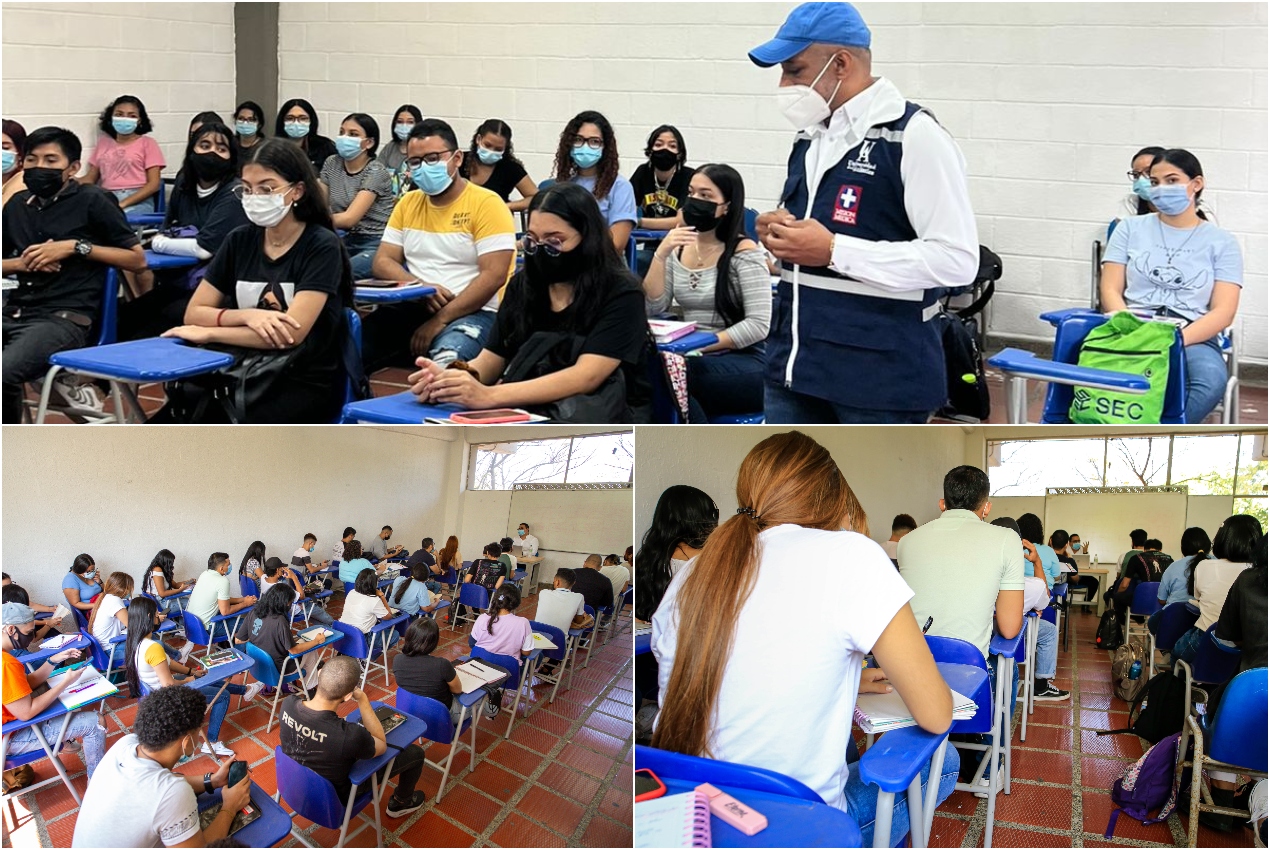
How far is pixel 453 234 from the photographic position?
3770mm

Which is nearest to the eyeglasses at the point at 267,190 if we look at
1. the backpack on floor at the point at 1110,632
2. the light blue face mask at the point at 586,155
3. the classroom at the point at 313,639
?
the classroom at the point at 313,639

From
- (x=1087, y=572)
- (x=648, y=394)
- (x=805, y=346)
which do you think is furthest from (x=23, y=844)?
(x=1087, y=572)

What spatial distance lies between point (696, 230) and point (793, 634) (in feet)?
6.81

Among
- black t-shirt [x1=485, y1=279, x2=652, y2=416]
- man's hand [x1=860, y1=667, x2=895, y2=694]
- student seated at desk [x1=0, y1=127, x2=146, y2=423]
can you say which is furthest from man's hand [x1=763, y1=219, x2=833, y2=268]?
student seated at desk [x1=0, y1=127, x2=146, y2=423]

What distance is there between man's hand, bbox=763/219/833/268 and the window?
477 mm

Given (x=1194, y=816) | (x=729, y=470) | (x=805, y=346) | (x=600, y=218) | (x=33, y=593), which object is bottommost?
(x=1194, y=816)

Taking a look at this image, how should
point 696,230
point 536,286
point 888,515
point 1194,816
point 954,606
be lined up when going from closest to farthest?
point 1194,816 → point 888,515 → point 954,606 → point 536,286 → point 696,230

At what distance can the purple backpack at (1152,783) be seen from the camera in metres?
1.98

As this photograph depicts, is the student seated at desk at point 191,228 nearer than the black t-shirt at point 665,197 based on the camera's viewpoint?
Yes

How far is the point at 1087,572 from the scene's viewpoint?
2.09 m

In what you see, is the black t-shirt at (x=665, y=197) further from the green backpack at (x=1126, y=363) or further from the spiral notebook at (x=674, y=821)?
the spiral notebook at (x=674, y=821)

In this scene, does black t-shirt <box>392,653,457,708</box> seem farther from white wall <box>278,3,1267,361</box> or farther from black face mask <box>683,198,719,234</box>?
white wall <box>278,3,1267,361</box>

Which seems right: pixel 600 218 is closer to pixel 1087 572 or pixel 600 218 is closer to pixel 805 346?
pixel 805 346

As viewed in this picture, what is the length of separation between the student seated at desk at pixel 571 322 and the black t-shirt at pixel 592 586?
521mm
